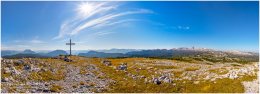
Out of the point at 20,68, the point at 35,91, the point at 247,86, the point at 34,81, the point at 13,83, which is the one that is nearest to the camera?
the point at 247,86

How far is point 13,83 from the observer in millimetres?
49438

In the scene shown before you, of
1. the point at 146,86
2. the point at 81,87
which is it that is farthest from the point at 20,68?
the point at 146,86

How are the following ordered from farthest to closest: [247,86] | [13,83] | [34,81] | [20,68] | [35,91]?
[20,68]
[34,81]
[13,83]
[35,91]
[247,86]

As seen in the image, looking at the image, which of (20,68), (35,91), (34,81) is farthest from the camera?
(20,68)

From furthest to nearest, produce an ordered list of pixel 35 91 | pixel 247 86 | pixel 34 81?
1. pixel 34 81
2. pixel 35 91
3. pixel 247 86

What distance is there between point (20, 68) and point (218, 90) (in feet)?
145

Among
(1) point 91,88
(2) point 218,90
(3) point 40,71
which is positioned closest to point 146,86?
(1) point 91,88

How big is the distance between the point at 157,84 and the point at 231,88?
532 inches

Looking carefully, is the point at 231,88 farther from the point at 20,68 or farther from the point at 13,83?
the point at 20,68

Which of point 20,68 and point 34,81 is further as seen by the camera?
point 20,68

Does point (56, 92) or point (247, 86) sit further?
point (56, 92)

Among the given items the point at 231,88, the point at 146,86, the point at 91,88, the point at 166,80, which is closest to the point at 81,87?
the point at 91,88

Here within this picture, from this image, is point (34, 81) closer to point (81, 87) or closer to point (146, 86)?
point (81, 87)

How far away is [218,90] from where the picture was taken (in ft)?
131
